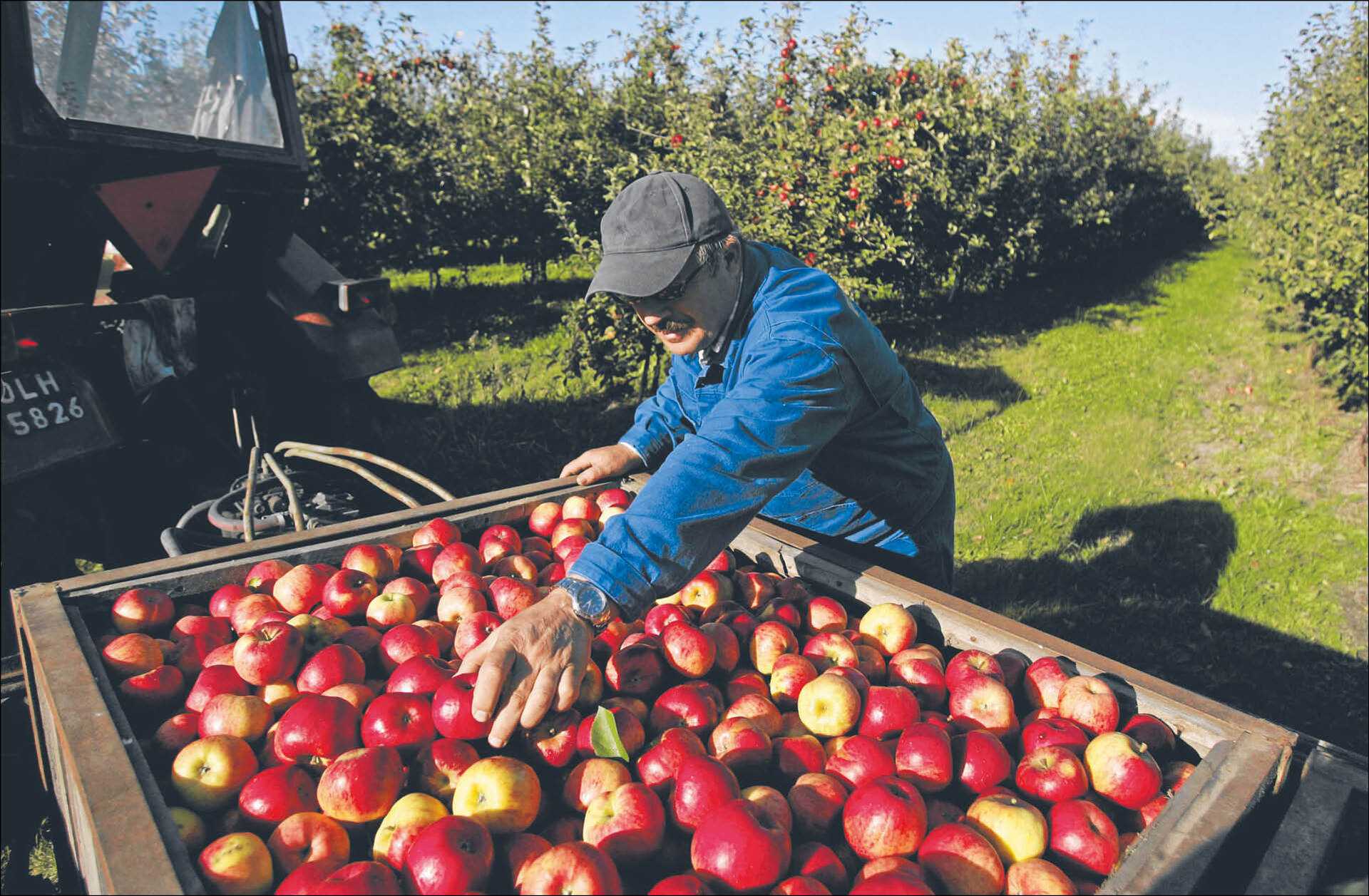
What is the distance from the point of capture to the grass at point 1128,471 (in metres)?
4.33

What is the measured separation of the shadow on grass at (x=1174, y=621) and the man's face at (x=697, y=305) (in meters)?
2.88

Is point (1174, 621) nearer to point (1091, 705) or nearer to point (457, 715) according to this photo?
point (1091, 705)

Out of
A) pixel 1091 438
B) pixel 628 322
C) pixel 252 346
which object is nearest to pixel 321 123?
pixel 628 322

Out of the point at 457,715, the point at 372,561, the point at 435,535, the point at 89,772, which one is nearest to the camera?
the point at 89,772

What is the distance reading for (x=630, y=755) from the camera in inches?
64.9

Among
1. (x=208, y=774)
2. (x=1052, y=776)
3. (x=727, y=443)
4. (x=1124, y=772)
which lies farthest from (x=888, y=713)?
Answer: (x=208, y=774)

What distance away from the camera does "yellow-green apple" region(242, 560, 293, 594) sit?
2160 mm

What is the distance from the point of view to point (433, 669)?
5.70 feet

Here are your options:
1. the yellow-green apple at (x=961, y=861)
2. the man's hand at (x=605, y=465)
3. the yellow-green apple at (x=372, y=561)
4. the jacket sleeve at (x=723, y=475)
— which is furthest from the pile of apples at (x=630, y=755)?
the man's hand at (x=605, y=465)

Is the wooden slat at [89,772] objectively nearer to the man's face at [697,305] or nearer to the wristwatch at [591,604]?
the wristwatch at [591,604]

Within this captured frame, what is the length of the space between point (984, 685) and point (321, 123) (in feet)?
34.2

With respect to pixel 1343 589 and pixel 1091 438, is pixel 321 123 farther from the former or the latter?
pixel 1343 589

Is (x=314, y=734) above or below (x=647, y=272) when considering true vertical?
below

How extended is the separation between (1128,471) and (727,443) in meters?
5.80
